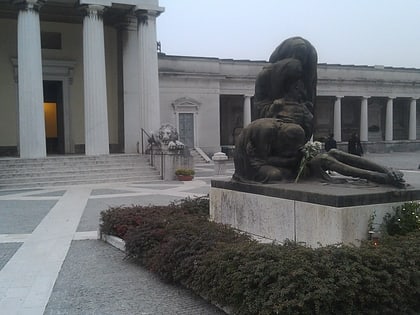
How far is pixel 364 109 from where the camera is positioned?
43.2 metres

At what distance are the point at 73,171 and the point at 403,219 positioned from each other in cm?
1729

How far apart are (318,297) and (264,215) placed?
3123mm

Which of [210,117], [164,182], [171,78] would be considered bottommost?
[164,182]

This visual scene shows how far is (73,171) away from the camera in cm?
2111

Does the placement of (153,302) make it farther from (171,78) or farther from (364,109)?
(364,109)

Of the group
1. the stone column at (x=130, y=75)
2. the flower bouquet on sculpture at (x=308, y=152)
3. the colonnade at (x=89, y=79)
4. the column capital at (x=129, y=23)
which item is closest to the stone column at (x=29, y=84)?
the colonnade at (x=89, y=79)

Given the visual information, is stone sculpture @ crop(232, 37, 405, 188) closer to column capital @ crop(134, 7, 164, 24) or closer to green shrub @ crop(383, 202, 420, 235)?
green shrub @ crop(383, 202, 420, 235)

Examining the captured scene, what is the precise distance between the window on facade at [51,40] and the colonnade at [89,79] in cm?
574

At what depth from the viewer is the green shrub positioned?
19.3 feet

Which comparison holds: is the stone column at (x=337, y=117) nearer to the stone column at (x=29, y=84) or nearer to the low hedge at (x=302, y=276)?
the stone column at (x=29, y=84)

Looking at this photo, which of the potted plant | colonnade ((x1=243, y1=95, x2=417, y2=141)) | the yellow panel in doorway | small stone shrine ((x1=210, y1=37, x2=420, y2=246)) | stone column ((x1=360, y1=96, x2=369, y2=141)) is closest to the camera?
small stone shrine ((x1=210, y1=37, x2=420, y2=246))

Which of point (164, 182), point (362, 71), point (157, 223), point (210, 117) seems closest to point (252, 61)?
point (210, 117)

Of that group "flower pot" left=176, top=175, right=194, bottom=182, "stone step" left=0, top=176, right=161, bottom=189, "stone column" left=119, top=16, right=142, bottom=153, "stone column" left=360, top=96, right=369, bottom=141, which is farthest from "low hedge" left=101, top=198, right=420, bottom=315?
"stone column" left=360, top=96, right=369, bottom=141

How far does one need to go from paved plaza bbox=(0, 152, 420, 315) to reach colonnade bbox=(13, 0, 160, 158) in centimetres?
980
